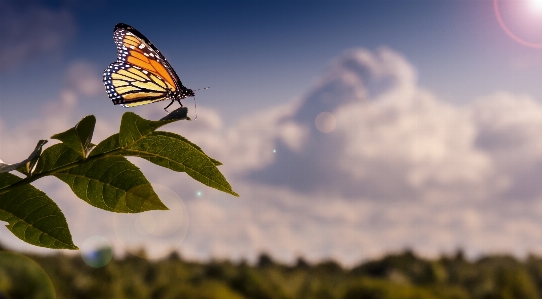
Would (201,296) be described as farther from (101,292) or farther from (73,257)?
(73,257)

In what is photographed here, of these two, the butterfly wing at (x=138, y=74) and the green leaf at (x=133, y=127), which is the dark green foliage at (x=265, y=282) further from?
the green leaf at (x=133, y=127)

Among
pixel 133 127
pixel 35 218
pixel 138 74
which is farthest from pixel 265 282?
pixel 133 127

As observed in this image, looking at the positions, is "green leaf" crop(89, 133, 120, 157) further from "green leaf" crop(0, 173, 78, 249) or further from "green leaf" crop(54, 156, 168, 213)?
"green leaf" crop(0, 173, 78, 249)

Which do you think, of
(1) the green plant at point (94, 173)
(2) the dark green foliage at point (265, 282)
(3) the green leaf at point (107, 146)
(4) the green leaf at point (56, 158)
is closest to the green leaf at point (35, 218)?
(1) the green plant at point (94, 173)

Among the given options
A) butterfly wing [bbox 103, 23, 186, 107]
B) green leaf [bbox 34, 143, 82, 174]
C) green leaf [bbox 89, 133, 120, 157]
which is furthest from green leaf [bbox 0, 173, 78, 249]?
butterfly wing [bbox 103, 23, 186, 107]

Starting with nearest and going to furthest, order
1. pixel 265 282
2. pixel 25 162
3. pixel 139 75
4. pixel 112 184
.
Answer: pixel 25 162, pixel 112 184, pixel 139 75, pixel 265 282

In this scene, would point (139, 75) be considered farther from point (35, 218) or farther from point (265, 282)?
point (265, 282)

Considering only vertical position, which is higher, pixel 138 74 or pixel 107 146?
pixel 138 74
